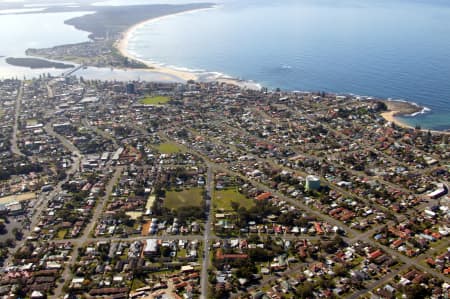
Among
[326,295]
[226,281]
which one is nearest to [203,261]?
[226,281]

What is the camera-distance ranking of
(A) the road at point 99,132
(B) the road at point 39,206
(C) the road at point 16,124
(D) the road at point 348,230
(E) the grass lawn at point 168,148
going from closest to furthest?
(D) the road at point 348,230
(B) the road at point 39,206
(E) the grass lawn at point 168,148
(C) the road at point 16,124
(A) the road at point 99,132

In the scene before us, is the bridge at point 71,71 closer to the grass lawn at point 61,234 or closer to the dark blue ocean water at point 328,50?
the dark blue ocean water at point 328,50

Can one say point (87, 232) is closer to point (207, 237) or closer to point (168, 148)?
point (207, 237)

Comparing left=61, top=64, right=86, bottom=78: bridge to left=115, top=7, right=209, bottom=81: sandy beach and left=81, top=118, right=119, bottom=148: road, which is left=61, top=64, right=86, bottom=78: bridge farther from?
left=81, top=118, right=119, bottom=148: road

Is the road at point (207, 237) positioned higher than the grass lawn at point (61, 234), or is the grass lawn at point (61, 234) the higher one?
the road at point (207, 237)

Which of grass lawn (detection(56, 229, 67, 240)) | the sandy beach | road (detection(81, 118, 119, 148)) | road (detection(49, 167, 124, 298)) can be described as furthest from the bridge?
grass lawn (detection(56, 229, 67, 240))

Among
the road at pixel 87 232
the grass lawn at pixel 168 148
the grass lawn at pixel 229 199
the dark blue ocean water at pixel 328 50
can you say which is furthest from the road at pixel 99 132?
the dark blue ocean water at pixel 328 50
